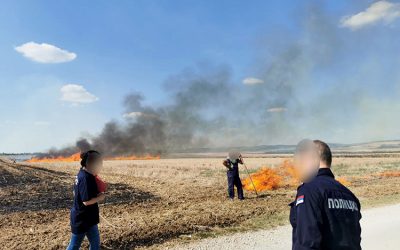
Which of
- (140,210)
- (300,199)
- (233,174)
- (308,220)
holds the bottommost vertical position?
(140,210)

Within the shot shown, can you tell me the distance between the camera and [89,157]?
17.5 feet

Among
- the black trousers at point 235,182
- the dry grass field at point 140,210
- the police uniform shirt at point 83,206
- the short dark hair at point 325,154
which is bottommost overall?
the dry grass field at point 140,210

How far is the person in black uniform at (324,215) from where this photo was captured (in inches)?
119

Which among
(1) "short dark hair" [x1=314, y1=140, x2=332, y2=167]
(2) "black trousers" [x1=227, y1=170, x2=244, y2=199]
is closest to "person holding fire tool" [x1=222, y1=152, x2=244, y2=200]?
(2) "black trousers" [x1=227, y1=170, x2=244, y2=199]

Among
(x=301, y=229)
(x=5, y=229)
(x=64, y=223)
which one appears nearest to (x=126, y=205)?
(x=64, y=223)

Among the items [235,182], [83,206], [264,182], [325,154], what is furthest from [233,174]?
[325,154]

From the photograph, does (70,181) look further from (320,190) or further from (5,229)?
(320,190)

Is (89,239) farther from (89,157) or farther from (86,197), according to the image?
(89,157)

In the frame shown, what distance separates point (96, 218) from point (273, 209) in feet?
25.9

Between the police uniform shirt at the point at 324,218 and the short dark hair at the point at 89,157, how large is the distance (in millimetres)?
3104

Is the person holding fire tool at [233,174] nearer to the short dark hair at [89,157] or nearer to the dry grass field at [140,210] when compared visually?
the dry grass field at [140,210]

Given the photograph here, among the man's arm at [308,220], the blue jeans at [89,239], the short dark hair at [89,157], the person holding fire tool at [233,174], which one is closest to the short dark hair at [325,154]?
the man's arm at [308,220]

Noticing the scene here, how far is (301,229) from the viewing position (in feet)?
10.1

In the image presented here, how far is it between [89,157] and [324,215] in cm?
335
